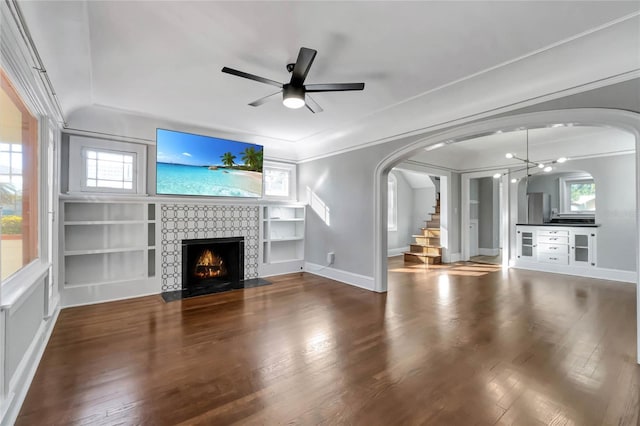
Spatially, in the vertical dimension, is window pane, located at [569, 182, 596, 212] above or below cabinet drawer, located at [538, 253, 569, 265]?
above

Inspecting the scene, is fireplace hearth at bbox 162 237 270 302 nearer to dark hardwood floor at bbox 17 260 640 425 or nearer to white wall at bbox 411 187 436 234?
dark hardwood floor at bbox 17 260 640 425

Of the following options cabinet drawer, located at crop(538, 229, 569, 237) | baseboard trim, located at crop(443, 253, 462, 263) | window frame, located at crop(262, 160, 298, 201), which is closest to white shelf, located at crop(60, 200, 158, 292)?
window frame, located at crop(262, 160, 298, 201)

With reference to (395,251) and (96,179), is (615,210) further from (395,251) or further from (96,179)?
(96,179)

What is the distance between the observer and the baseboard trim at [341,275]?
4723mm

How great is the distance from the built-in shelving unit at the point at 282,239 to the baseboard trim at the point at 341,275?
299 millimetres

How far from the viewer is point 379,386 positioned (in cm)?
205

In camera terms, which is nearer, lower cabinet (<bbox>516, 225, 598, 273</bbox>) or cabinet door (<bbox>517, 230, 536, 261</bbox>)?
lower cabinet (<bbox>516, 225, 598, 273</bbox>)

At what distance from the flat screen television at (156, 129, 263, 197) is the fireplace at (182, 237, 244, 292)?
844mm

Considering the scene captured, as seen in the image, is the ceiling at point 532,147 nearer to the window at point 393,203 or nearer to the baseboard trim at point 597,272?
the window at point 393,203

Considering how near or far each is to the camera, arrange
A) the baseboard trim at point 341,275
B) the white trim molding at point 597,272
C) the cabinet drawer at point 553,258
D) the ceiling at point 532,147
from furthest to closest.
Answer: the cabinet drawer at point 553,258 < the ceiling at point 532,147 < the white trim molding at point 597,272 < the baseboard trim at point 341,275

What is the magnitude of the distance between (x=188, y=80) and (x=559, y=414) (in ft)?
13.8

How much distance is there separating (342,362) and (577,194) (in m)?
9.95

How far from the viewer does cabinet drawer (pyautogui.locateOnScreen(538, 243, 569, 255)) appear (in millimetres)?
5898

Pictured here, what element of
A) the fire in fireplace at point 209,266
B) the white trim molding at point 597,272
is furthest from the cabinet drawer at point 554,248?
the fire in fireplace at point 209,266
